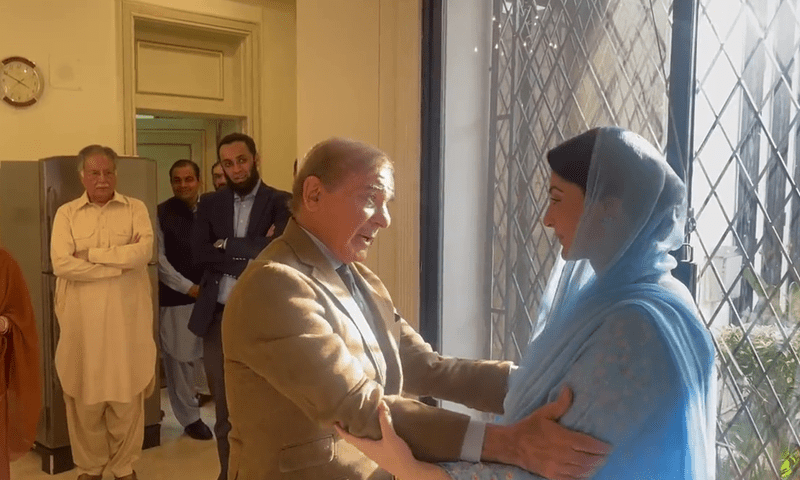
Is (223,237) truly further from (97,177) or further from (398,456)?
(398,456)

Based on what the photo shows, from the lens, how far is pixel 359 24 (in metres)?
3.22

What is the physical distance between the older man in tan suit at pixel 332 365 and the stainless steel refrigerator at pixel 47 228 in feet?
8.90

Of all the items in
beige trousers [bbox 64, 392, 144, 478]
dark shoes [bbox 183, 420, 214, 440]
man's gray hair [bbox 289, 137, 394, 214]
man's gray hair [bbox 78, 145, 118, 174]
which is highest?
man's gray hair [bbox 78, 145, 118, 174]

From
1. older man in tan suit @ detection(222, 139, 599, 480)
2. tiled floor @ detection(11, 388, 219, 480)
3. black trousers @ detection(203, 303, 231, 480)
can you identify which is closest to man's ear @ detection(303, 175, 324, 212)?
older man in tan suit @ detection(222, 139, 599, 480)

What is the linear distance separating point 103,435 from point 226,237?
1.14 meters

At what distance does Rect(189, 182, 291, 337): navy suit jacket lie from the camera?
3451 millimetres

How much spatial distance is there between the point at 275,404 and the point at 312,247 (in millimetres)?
335

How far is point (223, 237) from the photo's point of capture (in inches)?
140

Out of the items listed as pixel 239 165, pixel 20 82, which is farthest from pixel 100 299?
pixel 20 82

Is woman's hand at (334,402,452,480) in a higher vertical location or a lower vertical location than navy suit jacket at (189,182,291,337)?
lower

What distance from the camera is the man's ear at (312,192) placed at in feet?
5.24

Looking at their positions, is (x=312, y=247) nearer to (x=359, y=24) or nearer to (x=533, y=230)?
(x=533, y=230)

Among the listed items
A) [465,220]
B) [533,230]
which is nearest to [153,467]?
[465,220]

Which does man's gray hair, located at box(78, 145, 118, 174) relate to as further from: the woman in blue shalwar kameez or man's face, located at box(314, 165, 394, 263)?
the woman in blue shalwar kameez
